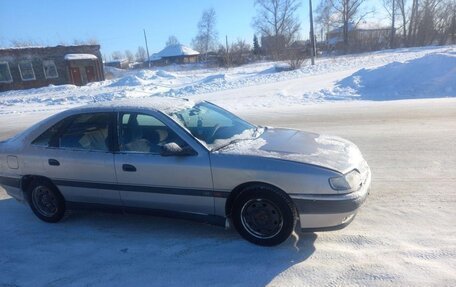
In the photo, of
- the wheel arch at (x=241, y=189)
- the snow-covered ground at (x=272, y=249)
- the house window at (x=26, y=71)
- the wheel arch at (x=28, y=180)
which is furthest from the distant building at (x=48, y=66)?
the wheel arch at (x=241, y=189)

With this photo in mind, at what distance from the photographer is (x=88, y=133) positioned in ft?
14.3

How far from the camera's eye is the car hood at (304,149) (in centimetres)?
360

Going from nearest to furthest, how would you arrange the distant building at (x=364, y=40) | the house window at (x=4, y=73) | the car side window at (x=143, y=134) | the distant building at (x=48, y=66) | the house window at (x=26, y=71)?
1. the car side window at (x=143, y=134)
2. the house window at (x=4, y=73)
3. the distant building at (x=48, y=66)
4. the house window at (x=26, y=71)
5. the distant building at (x=364, y=40)

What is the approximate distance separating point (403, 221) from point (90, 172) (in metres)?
3.41

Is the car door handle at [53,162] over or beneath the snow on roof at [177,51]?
beneath

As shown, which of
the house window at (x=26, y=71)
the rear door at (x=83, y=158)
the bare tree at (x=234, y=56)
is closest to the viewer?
the rear door at (x=83, y=158)

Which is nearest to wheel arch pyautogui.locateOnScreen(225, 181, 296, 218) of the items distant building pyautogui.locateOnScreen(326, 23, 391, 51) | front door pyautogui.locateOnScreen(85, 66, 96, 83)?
front door pyautogui.locateOnScreen(85, 66, 96, 83)

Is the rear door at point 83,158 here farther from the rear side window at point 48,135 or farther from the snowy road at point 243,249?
the snowy road at point 243,249

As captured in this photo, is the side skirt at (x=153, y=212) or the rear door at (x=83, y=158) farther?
the rear door at (x=83, y=158)

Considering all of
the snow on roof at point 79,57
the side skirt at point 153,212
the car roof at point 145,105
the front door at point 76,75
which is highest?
the snow on roof at point 79,57

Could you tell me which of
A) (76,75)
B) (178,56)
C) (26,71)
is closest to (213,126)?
(76,75)

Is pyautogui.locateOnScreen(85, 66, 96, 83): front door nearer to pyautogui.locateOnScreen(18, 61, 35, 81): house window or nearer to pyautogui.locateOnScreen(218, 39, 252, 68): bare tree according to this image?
pyautogui.locateOnScreen(18, 61, 35, 81): house window

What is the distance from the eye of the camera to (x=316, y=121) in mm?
9703

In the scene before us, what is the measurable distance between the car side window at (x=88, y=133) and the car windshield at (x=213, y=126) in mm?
806
